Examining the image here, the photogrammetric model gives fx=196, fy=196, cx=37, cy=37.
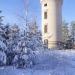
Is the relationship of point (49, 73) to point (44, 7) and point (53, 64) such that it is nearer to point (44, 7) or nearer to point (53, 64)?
point (53, 64)

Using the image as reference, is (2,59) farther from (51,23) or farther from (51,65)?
(51,23)

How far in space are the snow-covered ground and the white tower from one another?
108 millimetres

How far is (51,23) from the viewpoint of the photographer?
1822 millimetres

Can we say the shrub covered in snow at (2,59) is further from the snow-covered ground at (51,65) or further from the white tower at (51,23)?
the white tower at (51,23)

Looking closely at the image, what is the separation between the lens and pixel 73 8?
200 centimetres

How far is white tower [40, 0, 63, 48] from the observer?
1.82 meters

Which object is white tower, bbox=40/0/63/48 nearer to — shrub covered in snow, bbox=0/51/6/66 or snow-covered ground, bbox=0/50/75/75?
snow-covered ground, bbox=0/50/75/75

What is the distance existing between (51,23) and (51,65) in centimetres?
40

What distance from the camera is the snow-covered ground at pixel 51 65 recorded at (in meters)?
1.84

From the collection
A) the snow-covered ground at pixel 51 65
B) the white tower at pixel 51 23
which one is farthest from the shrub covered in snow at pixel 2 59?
the white tower at pixel 51 23

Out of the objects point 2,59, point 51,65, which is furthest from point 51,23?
point 2,59

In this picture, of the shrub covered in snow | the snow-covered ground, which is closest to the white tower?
the snow-covered ground

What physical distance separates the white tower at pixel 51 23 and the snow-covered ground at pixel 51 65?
0.35 ft

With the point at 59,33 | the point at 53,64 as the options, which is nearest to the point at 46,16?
the point at 59,33
